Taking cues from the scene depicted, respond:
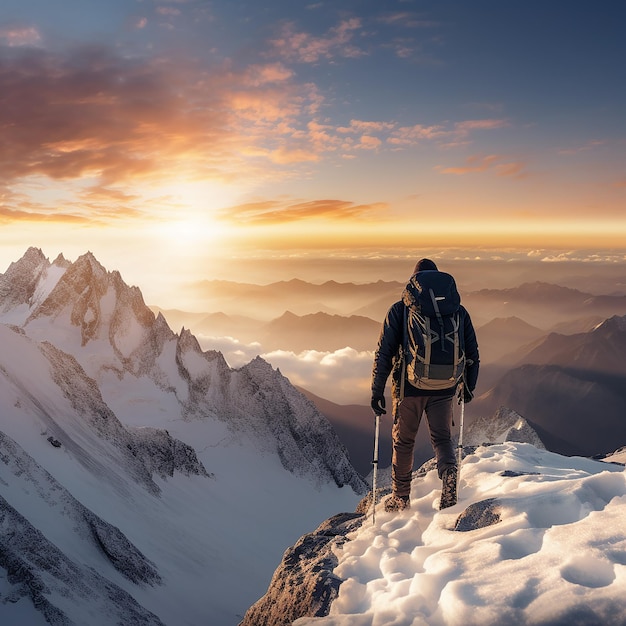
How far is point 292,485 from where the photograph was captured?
11250cm

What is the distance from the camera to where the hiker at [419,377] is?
24.9 ft

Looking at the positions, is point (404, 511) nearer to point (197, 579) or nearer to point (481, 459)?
point (481, 459)

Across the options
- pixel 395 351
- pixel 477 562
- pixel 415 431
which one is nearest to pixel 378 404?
pixel 415 431

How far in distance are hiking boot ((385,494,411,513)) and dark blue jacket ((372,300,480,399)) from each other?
1784mm

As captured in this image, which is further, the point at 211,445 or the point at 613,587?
the point at 211,445

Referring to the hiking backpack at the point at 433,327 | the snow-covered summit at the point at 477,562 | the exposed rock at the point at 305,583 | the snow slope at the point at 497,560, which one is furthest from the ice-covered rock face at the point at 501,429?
the hiking backpack at the point at 433,327

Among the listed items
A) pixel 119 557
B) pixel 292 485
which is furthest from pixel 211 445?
pixel 119 557

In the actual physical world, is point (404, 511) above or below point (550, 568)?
below

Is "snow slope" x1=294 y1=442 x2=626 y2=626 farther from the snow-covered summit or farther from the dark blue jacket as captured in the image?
the dark blue jacket

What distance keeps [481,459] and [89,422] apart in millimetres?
55501

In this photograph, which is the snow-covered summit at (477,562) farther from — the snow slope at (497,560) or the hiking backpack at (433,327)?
the hiking backpack at (433,327)

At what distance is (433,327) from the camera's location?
7602 mm

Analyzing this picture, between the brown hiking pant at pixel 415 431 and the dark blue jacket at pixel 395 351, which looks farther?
the brown hiking pant at pixel 415 431

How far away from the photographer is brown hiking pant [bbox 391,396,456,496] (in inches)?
322
